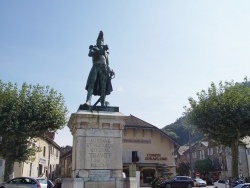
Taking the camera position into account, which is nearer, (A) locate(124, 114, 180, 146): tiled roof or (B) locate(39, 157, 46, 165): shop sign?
(B) locate(39, 157, 46, 165): shop sign

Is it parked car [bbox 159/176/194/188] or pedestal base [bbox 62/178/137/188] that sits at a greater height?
pedestal base [bbox 62/178/137/188]

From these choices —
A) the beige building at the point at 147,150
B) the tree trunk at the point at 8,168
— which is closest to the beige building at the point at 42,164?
the tree trunk at the point at 8,168

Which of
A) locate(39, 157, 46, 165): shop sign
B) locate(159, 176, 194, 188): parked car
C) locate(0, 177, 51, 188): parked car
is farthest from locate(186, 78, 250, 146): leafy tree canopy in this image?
locate(39, 157, 46, 165): shop sign

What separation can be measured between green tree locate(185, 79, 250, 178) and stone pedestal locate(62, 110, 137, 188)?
61.1ft

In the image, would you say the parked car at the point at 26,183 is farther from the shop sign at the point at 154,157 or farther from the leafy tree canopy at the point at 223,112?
the shop sign at the point at 154,157

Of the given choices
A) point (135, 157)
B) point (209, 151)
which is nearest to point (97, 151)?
point (135, 157)

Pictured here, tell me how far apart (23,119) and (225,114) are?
16.9m

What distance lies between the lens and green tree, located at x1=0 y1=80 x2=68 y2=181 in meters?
23.3

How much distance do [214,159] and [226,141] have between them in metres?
37.6

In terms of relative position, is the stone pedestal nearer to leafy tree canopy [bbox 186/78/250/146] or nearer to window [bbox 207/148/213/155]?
leafy tree canopy [bbox 186/78/250/146]

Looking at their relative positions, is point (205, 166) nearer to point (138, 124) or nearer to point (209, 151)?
point (209, 151)

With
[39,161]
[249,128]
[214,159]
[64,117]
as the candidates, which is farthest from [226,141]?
[214,159]

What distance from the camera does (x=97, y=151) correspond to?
10.1 m

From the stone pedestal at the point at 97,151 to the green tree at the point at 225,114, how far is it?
1862 cm
